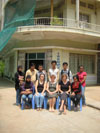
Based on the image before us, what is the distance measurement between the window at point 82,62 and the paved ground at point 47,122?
275 inches

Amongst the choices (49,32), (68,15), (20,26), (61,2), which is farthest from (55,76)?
(61,2)

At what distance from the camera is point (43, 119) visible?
4.33 m

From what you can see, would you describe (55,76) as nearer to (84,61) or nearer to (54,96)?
(54,96)

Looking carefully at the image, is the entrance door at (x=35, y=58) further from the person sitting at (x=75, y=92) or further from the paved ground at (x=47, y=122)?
the paved ground at (x=47, y=122)

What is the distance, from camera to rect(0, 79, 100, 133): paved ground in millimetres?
3602

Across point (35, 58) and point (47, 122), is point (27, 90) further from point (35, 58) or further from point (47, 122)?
point (35, 58)

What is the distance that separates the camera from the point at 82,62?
12500mm

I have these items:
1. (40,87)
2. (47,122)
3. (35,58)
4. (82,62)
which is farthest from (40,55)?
(47,122)

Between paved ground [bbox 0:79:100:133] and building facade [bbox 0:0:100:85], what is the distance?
629cm

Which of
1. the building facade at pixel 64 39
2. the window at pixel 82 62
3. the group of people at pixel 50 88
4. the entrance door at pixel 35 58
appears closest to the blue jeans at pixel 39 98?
the group of people at pixel 50 88

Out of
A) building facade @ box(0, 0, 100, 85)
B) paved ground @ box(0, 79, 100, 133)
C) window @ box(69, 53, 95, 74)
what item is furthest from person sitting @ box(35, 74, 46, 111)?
window @ box(69, 53, 95, 74)

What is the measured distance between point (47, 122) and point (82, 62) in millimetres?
9019

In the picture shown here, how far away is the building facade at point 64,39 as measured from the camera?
10.4 meters

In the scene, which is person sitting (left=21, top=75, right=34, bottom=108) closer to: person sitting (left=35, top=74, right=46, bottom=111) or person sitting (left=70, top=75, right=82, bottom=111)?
person sitting (left=35, top=74, right=46, bottom=111)
